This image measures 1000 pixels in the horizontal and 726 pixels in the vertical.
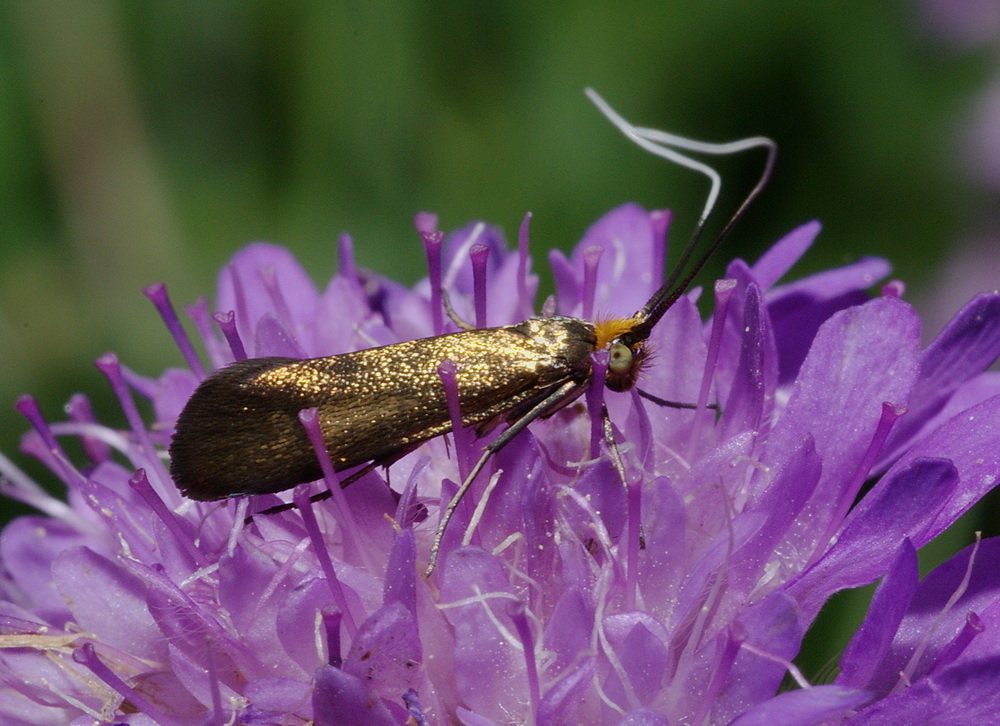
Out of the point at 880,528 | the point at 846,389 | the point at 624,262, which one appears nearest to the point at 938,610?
the point at 880,528

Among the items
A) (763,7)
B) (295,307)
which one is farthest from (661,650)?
(763,7)

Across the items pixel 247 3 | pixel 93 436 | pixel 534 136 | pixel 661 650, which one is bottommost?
pixel 661 650

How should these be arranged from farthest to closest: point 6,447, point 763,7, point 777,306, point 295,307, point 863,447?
point 763,7 < point 6,447 < point 295,307 < point 777,306 < point 863,447

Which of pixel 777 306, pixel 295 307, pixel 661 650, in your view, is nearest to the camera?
pixel 661 650

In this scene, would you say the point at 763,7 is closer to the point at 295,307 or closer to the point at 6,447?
the point at 295,307

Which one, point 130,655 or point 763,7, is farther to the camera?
point 763,7

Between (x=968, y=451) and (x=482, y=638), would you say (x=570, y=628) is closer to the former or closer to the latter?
(x=482, y=638)

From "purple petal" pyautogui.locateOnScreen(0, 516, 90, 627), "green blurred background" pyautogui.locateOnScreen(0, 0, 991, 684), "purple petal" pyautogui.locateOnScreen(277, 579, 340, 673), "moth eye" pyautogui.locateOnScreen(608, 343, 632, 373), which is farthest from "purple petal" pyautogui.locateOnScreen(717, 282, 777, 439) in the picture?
"green blurred background" pyautogui.locateOnScreen(0, 0, 991, 684)
